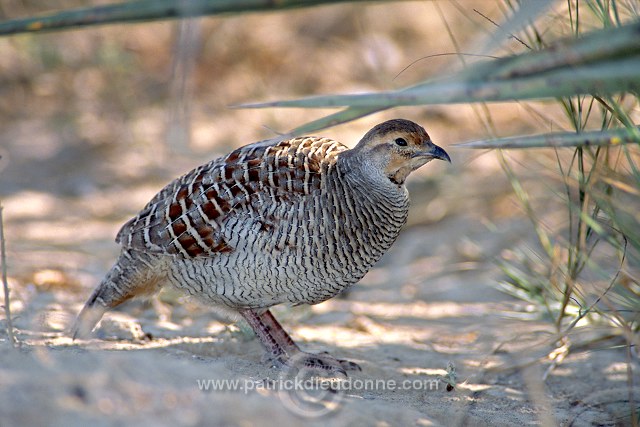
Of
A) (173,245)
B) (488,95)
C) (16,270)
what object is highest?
(488,95)

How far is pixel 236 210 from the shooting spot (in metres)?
3.93

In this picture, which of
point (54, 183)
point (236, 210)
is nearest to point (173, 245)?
point (236, 210)

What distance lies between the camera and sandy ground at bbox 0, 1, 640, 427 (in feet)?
9.65

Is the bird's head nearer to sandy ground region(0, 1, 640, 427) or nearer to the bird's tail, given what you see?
sandy ground region(0, 1, 640, 427)

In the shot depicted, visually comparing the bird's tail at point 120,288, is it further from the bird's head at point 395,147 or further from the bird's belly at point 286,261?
the bird's head at point 395,147

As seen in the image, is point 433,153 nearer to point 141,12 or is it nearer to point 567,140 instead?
point 567,140

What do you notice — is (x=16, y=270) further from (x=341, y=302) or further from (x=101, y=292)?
(x=341, y=302)

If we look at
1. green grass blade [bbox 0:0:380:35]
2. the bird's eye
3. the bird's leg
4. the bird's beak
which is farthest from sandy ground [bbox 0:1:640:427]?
the bird's eye

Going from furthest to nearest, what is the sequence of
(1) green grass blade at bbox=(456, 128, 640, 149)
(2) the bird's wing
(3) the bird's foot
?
1. (3) the bird's foot
2. (2) the bird's wing
3. (1) green grass blade at bbox=(456, 128, 640, 149)

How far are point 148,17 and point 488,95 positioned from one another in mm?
1283

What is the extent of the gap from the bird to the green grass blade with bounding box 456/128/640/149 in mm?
924

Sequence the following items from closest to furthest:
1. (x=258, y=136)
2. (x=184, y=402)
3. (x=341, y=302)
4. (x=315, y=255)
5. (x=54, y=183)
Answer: (x=184, y=402) → (x=315, y=255) → (x=341, y=302) → (x=54, y=183) → (x=258, y=136)

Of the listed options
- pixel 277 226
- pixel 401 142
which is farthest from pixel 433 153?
pixel 277 226

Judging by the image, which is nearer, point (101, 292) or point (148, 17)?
point (148, 17)
